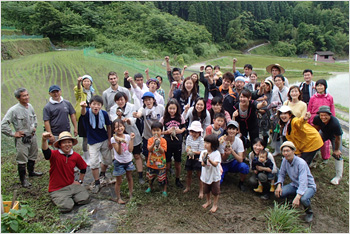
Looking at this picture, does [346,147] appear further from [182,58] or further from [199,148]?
[182,58]

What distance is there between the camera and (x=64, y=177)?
13.1ft

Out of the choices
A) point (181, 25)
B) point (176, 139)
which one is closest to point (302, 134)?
point (176, 139)

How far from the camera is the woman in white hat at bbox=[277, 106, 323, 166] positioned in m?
4.05

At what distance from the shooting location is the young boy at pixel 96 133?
4.16m

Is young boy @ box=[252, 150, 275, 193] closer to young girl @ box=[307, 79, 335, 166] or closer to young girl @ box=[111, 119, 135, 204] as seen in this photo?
young girl @ box=[307, 79, 335, 166]

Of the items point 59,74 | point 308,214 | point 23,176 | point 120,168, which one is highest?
point 59,74

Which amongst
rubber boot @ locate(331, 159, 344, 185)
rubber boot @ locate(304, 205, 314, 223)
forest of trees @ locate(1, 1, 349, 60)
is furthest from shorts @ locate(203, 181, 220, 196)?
forest of trees @ locate(1, 1, 349, 60)

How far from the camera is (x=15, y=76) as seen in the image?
13461 millimetres

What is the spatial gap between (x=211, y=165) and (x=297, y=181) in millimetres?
1398

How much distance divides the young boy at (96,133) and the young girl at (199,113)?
56.8 inches

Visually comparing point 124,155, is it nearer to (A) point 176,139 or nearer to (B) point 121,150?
(B) point 121,150

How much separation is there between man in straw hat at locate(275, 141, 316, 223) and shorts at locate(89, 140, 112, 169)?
2.95 metres

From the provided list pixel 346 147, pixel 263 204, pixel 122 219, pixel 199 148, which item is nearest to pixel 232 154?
pixel 199 148

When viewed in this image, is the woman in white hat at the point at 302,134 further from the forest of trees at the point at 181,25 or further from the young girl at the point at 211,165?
the forest of trees at the point at 181,25
